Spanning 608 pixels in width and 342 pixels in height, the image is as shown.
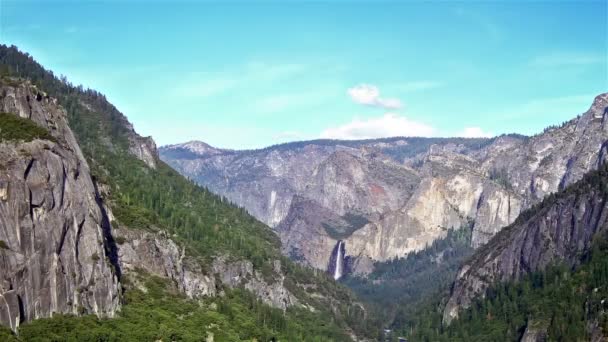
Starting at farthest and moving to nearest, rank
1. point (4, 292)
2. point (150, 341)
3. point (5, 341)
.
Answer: point (150, 341) → point (4, 292) → point (5, 341)

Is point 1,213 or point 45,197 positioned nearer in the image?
point 1,213

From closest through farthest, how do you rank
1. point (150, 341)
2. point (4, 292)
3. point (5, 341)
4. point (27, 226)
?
point (5, 341), point (4, 292), point (27, 226), point (150, 341)

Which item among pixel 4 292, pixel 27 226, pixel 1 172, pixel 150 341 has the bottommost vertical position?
pixel 150 341

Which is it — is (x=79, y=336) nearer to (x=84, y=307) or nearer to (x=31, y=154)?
(x=84, y=307)

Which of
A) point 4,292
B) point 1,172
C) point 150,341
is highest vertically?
point 1,172

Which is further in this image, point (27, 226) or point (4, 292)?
point (27, 226)

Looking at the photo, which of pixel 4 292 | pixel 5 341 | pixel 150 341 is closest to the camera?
pixel 5 341

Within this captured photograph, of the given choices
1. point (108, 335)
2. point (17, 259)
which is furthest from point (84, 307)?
point (17, 259)

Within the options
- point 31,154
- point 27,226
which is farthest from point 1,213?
point 31,154

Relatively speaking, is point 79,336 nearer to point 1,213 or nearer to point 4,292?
point 4,292

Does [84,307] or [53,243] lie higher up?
[53,243]
